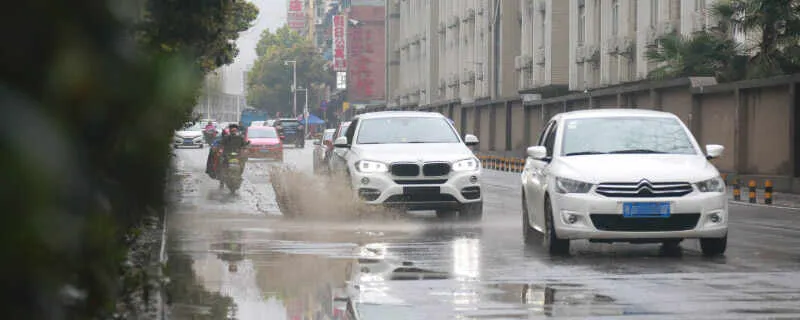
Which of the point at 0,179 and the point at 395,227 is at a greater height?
the point at 0,179

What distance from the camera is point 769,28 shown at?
31.2 metres

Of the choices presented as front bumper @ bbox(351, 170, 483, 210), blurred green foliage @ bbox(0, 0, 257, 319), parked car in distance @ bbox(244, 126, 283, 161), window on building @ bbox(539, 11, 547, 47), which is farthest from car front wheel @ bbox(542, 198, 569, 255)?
window on building @ bbox(539, 11, 547, 47)

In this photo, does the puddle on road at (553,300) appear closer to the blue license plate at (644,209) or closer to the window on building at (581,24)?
the blue license plate at (644,209)

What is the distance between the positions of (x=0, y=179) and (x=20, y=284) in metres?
0.12

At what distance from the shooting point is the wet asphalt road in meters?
9.62

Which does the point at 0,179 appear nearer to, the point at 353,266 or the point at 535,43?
the point at 353,266

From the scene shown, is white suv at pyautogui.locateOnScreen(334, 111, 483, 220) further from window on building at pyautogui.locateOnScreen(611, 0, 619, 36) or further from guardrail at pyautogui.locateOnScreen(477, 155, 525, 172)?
window on building at pyautogui.locateOnScreen(611, 0, 619, 36)

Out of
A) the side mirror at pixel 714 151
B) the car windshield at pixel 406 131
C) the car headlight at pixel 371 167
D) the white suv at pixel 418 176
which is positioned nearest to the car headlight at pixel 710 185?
the side mirror at pixel 714 151

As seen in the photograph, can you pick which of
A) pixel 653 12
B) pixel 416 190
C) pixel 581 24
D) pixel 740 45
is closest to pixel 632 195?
pixel 416 190

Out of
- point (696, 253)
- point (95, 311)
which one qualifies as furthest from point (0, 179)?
point (696, 253)

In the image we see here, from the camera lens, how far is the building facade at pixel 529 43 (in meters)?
45.2

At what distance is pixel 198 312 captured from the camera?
965 cm

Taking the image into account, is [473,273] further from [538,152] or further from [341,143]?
[341,143]

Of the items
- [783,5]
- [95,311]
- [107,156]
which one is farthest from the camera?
[783,5]
